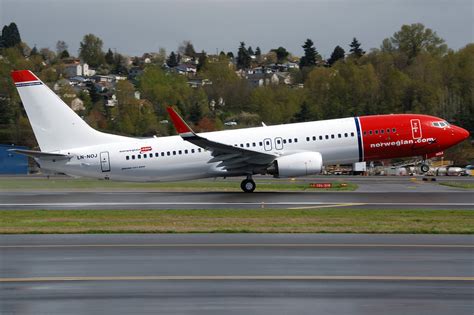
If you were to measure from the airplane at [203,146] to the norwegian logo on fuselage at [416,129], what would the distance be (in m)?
0.03

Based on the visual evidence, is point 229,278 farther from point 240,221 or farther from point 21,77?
point 21,77

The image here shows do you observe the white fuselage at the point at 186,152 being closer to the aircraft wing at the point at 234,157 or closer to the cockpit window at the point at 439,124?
the aircraft wing at the point at 234,157

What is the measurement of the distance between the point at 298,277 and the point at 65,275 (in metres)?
4.16

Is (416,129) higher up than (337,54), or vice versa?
(337,54)

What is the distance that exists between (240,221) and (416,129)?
16333mm

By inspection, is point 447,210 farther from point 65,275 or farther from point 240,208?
point 65,275

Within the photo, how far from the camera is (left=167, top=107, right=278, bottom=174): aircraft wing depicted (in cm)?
3669

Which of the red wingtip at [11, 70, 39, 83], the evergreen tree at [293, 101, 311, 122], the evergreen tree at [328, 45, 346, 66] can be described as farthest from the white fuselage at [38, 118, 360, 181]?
the evergreen tree at [328, 45, 346, 66]

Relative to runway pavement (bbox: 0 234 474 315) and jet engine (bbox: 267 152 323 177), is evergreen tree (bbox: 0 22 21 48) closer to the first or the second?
jet engine (bbox: 267 152 323 177)

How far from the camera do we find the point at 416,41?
443ft

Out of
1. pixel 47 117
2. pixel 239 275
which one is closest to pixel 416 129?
pixel 47 117

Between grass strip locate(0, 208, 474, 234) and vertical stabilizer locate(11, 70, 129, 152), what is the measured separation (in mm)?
8738

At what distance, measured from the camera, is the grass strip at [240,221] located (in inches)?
874

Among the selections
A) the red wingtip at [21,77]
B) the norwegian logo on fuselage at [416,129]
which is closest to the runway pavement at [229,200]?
the norwegian logo on fuselage at [416,129]
